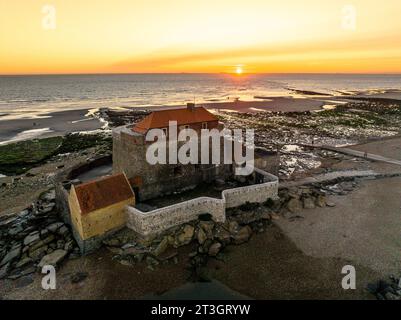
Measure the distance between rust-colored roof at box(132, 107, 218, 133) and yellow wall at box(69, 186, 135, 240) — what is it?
20.2 feet

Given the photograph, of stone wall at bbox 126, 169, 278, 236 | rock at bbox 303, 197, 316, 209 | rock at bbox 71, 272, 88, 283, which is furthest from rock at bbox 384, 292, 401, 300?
rock at bbox 71, 272, 88, 283

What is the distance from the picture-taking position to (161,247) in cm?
2198

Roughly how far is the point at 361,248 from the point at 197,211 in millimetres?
11633

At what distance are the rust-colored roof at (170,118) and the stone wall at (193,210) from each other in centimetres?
672

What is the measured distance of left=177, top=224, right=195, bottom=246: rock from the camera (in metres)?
22.8

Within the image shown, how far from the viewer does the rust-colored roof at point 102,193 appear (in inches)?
861

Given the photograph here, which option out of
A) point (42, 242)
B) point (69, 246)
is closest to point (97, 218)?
point (69, 246)

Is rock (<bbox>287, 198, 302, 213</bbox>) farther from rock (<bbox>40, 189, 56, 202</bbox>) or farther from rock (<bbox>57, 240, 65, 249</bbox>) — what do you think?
rock (<bbox>40, 189, 56, 202</bbox>)

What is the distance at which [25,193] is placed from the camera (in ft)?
107

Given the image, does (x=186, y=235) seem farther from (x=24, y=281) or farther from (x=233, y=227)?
(x=24, y=281)

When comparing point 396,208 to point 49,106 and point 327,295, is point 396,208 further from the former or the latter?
point 49,106

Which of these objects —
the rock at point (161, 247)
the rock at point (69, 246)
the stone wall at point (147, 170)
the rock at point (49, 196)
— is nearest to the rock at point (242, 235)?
the rock at point (161, 247)
